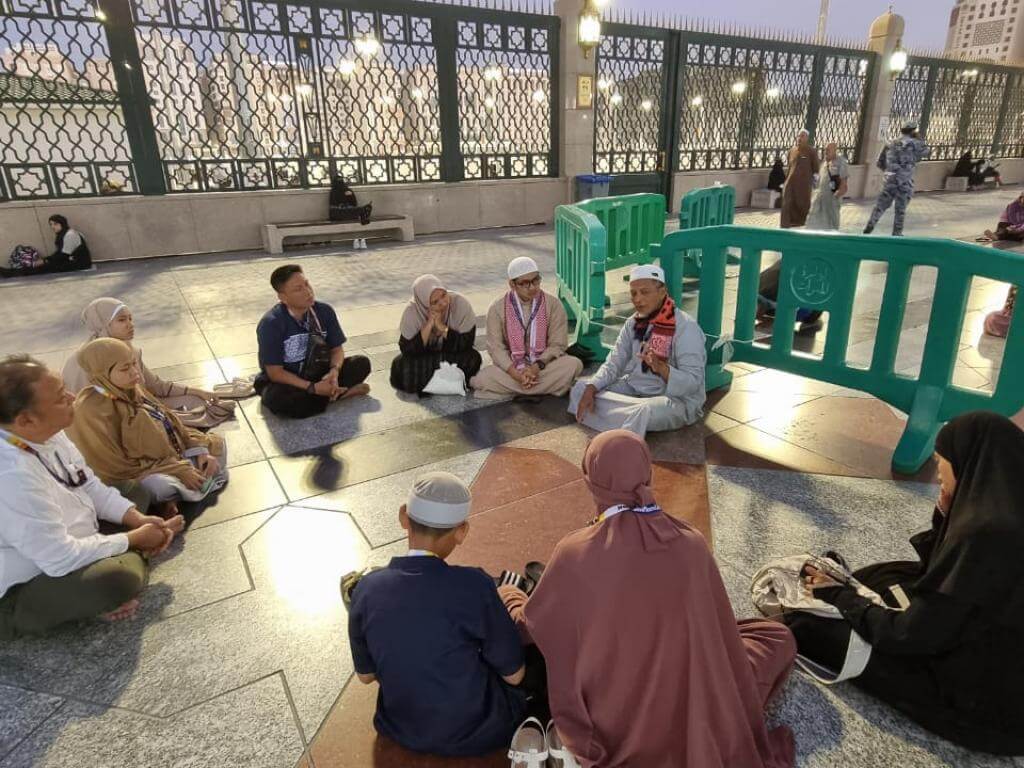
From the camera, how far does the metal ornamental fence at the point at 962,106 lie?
18.0m

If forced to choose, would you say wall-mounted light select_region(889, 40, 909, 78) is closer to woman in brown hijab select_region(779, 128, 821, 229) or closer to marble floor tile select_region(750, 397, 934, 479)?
woman in brown hijab select_region(779, 128, 821, 229)

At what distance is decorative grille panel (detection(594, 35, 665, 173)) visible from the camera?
13.2 m

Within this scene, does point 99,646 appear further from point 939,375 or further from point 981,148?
point 981,148

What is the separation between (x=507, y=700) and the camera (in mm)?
1879

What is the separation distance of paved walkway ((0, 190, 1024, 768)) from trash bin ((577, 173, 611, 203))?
811 centimetres

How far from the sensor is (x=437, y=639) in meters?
1.69

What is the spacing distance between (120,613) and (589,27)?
41.3 feet

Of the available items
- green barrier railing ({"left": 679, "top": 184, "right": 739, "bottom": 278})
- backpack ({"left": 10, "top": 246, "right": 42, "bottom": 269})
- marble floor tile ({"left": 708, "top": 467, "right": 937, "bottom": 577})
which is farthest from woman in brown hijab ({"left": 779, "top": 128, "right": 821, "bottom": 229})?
backpack ({"left": 10, "top": 246, "right": 42, "bottom": 269})

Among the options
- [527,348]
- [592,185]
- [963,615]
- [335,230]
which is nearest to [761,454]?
[527,348]

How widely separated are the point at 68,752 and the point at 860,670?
251 cm

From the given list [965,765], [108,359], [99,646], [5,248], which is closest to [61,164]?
[5,248]

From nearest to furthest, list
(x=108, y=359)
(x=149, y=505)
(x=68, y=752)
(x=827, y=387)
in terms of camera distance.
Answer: (x=68, y=752), (x=108, y=359), (x=149, y=505), (x=827, y=387)

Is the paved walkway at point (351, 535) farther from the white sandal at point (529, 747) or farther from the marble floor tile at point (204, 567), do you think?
the white sandal at point (529, 747)

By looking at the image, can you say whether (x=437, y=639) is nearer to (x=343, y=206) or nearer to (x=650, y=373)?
(x=650, y=373)
